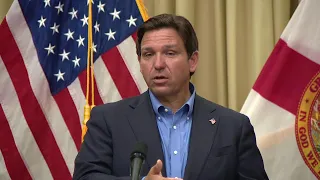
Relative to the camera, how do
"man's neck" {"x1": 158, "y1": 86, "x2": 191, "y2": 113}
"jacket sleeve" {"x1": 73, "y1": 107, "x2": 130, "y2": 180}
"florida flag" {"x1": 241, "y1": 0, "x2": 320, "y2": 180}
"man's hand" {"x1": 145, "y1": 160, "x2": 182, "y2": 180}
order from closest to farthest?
"man's hand" {"x1": 145, "y1": 160, "x2": 182, "y2": 180} → "jacket sleeve" {"x1": 73, "y1": 107, "x2": 130, "y2": 180} → "man's neck" {"x1": 158, "y1": 86, "x2": 191, "y2": 113} → "florida flag" {"x1": 241, "y1": 0, "x2": 320, "y2": 180}

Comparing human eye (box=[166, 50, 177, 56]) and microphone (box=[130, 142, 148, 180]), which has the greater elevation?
human eye (box=[166, 50, 177, 56])

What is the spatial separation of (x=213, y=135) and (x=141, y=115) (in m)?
0.26

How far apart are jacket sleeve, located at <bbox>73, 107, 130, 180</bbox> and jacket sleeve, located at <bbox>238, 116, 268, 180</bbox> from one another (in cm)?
45

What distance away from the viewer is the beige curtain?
9.48ft

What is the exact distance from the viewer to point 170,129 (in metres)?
1.72

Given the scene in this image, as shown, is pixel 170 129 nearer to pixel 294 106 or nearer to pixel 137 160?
pixel 137 160

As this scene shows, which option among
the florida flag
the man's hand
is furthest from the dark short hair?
the florida flag

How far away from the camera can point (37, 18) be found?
2.74 metres

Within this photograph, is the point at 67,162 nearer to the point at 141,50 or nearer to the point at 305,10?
the point at 141,50

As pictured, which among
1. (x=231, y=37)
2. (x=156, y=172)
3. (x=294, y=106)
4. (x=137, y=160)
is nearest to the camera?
(x=137, y=160)

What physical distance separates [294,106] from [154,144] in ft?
3.30

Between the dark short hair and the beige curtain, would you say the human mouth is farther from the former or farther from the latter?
the beige curtain

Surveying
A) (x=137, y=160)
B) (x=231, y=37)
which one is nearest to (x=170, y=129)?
(x=137, y=160)

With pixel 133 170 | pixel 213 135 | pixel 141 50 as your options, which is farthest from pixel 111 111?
pixel 133 170
